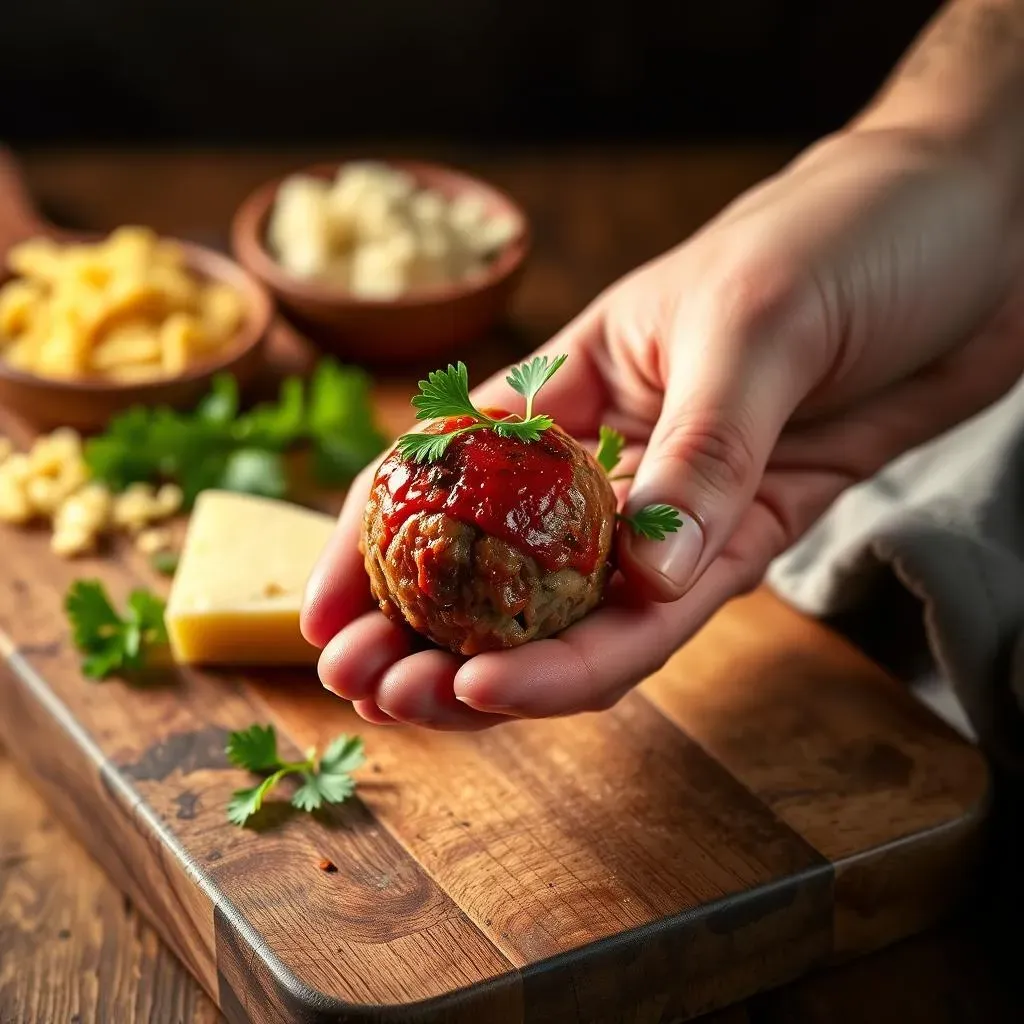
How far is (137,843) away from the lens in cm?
228

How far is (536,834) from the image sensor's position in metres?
2.24

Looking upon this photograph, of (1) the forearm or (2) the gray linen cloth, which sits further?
(1) the forearm

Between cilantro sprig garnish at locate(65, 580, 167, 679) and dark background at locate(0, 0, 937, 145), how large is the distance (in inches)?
123

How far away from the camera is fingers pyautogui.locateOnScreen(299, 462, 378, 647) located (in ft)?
7.07

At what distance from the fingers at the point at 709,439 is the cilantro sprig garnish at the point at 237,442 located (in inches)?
36.9

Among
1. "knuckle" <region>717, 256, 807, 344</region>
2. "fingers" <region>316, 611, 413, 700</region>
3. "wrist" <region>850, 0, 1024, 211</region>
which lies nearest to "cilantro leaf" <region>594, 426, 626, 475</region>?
"knuckle" <region>717, 256, 807, 344</region>

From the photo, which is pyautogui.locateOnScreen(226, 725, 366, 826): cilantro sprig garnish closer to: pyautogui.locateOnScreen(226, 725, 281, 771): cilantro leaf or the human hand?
pyautogui.locateOnScreen(226, 725, 281, 771): cilantro leaf

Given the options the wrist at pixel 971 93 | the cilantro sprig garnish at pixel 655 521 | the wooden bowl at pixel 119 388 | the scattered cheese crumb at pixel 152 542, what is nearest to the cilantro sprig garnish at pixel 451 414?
the cilantro sprig garnish at pixel 655 521

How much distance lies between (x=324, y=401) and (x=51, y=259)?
33.3 inches

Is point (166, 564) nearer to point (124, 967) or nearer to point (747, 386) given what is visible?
point (124, 967)

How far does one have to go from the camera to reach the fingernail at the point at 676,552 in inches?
79.9

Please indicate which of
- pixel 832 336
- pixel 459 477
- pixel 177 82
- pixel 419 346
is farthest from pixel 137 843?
pixel 177 82

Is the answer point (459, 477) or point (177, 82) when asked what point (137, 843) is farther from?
point (177, 82)

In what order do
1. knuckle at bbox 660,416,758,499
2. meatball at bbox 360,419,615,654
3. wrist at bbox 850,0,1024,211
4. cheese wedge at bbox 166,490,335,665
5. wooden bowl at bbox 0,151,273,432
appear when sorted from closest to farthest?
meatball at bbox 360,419,615,654 → knuckle at bbox 660,416,758,499 → cheese wedge at bbox 166,490,335,665 → wrist at bbox 850,0,1024,211 → wooden bowl at bbox 0,151,273,432
